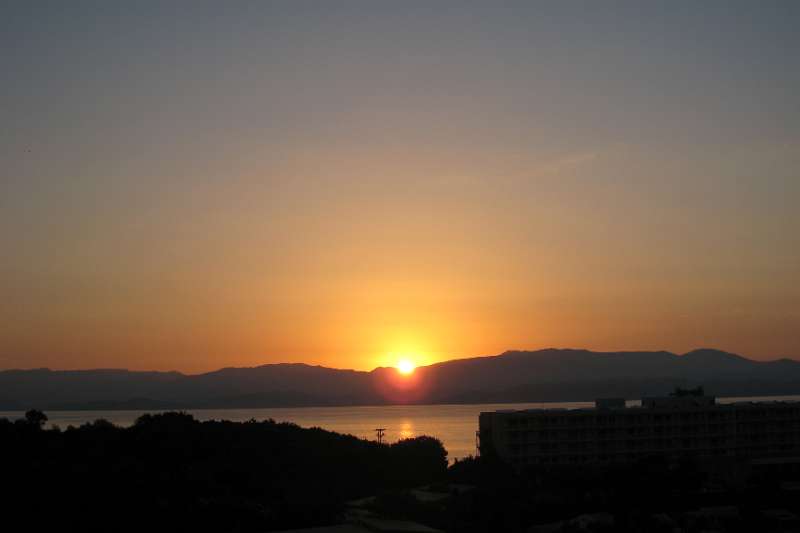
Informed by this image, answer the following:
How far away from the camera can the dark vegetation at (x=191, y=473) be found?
119 feet

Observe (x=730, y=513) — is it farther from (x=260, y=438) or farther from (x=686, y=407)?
(x=260, y=438)

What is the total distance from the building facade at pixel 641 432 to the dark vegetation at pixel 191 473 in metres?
6.04

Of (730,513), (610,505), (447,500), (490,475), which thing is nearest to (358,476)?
(490,475)

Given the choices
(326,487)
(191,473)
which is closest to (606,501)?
(326,487)

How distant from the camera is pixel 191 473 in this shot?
4862 centimetres

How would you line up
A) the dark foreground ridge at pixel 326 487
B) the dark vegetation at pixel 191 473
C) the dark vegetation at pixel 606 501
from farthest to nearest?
the dark vegetation at pixel 606 501 < the dark foreground ridge at pixel 326 487 < the dark vegetation at pixel 191 473

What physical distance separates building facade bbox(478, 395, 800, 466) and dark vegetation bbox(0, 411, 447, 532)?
604 centimetres

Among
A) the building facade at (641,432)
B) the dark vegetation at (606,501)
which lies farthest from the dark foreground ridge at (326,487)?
the building facade at (641,432)

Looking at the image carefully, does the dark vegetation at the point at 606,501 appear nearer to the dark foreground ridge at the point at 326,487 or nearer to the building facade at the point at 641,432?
the dark foreground ridge at the point at 326,487

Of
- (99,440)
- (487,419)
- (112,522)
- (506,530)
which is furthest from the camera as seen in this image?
(487,419)

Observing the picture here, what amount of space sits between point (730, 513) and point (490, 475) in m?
18.5

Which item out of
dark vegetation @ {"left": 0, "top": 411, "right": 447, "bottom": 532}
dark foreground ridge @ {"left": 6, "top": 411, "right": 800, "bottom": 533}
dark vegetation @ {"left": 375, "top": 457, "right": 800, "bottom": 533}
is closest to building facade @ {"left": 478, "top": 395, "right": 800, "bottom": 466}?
dark foreground ridge @ {"left": 6, "top": 411, "right": 800, "bottom": 533}

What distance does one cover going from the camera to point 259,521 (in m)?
36.2

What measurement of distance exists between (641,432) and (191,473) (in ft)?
112
